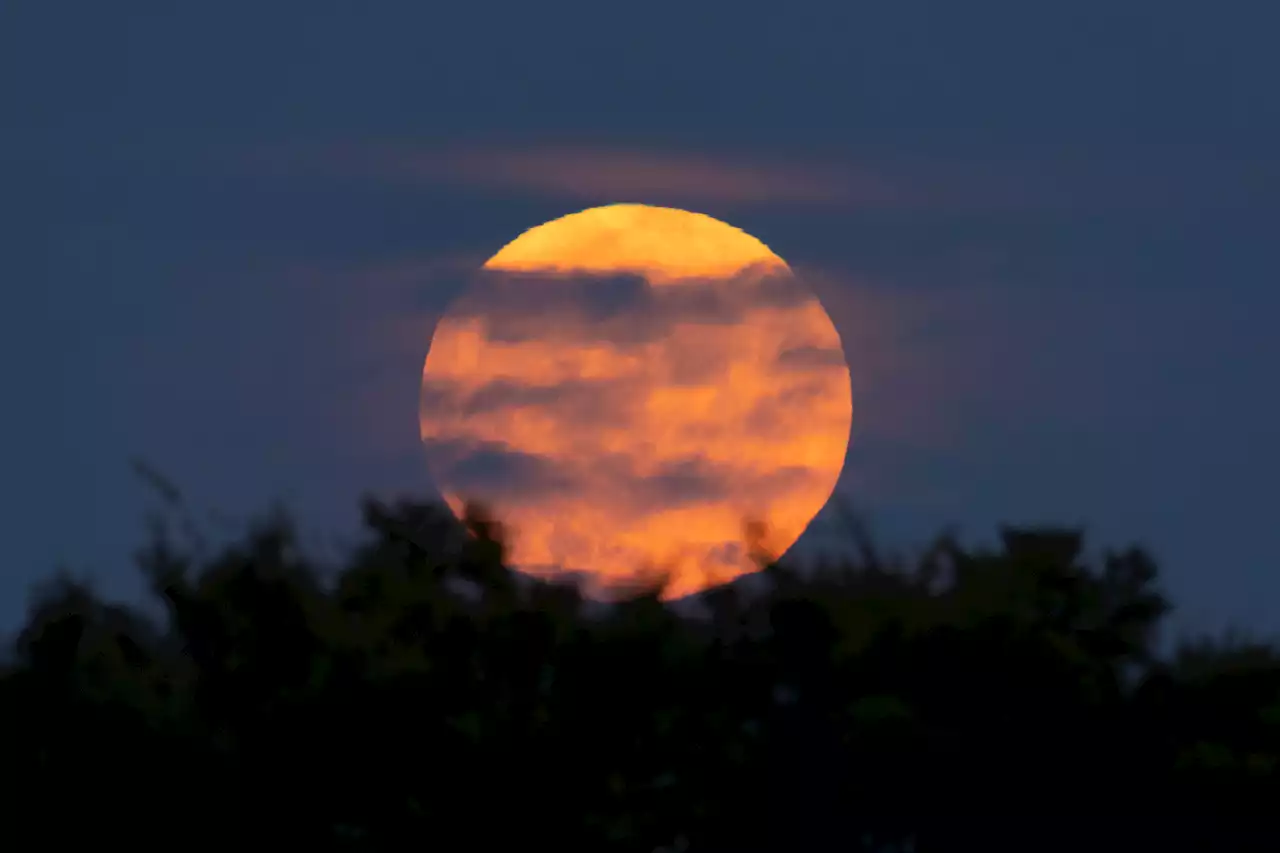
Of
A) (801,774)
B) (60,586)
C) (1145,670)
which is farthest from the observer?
(60,586)

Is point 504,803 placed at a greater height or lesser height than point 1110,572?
lesser

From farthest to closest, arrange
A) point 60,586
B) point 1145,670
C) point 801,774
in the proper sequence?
point 60,586
point 1145,670
point 801,774

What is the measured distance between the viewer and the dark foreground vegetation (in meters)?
16.3

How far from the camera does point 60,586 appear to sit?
65.0ft

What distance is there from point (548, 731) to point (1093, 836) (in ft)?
14.6

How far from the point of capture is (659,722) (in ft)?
53.3

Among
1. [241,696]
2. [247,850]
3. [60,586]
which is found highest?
[60,586]

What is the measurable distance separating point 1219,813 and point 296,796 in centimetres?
743

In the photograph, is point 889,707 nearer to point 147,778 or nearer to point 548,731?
point 548,731

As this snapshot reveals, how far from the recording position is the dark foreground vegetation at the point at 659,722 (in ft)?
53.4

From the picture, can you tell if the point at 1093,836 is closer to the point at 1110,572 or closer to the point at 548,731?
the point at 1110,572

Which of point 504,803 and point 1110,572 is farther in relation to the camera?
point 1110,572

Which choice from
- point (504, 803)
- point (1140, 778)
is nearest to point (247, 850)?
point (504, 803)

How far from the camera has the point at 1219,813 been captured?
16984 millimetres
